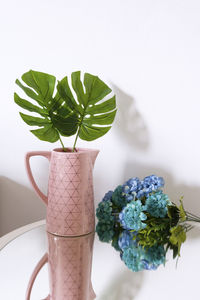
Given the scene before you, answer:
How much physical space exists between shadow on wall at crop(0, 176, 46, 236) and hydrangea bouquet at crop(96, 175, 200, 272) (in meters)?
0.30

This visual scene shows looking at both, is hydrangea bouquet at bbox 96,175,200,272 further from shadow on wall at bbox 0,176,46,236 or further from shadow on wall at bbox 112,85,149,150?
shadow on wall at bbox 0,176,46,236

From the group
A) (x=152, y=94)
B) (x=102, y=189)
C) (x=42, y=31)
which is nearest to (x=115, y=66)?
(x=152, y=94)

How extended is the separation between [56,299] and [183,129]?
634 mm

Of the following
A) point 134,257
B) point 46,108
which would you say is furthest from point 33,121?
point 134,257

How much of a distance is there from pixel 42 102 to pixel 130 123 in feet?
0.97

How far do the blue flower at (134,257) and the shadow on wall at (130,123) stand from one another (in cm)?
37

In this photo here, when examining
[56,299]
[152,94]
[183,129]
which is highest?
[152,94]

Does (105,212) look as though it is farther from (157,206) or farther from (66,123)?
(66,123)

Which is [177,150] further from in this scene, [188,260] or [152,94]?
[188,260]

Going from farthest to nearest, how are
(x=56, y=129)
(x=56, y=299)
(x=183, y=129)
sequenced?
1. (x=183, y=129)
2. (x=56, y=129)
3. (x=56, y=299)

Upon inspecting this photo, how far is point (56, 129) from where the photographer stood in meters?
0.97

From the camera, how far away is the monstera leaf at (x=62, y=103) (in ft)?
3.03

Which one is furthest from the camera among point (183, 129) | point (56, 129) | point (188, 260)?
point (183, 129)

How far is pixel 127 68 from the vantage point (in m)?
1.07
